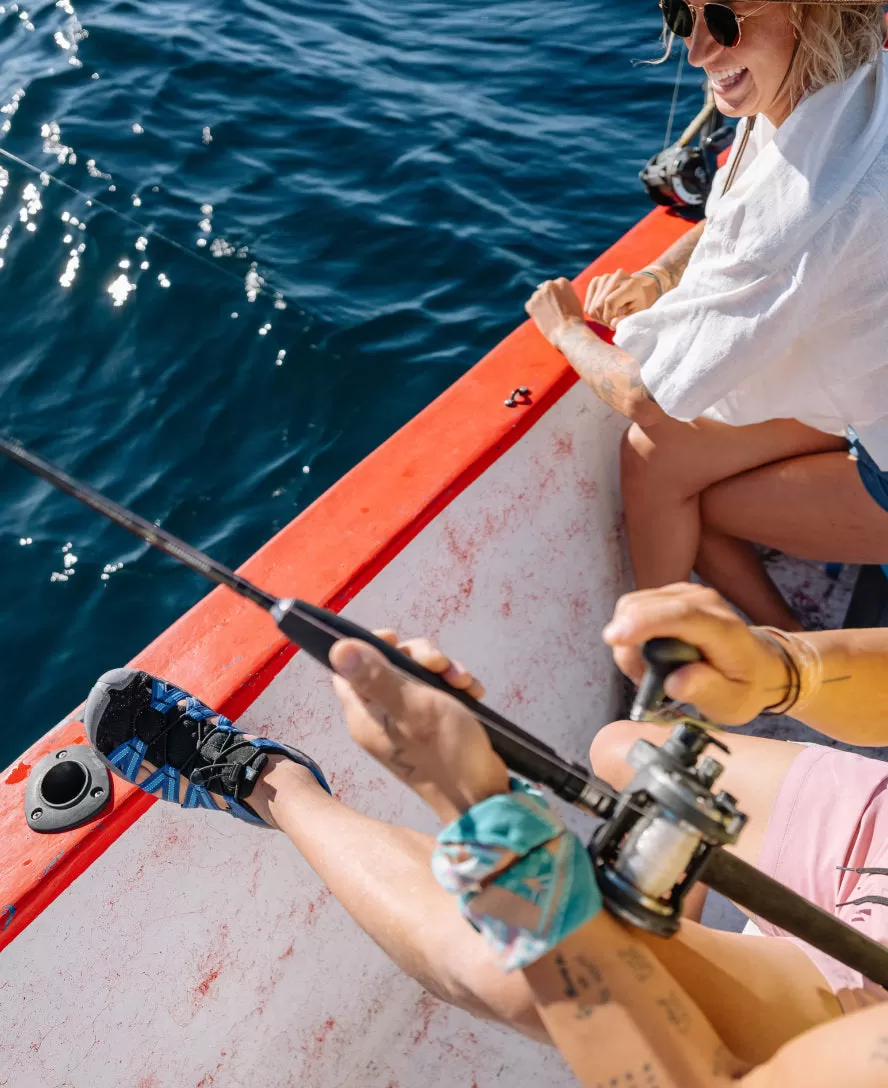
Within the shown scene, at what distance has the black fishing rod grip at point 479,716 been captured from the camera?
1135mm

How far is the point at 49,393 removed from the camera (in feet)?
11.1

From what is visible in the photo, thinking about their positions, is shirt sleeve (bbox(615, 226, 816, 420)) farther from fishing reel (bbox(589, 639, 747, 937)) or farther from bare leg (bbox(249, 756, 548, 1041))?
bare leg (bbox(249, 756, 548, 1041))

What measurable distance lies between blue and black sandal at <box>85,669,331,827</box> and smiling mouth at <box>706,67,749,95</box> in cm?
144

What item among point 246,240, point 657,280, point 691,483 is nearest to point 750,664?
point 691,483

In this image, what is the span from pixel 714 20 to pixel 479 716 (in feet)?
4.15

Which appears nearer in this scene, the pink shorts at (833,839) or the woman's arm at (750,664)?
the woman's arm at (750,664)

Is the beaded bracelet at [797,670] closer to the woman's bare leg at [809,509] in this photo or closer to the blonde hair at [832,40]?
the woman's bare leg at [809,509]

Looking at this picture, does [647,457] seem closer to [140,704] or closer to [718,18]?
[718,18]

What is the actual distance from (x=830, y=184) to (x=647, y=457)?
779 mm

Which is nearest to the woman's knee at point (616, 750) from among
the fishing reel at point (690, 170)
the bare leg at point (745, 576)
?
the bare leg at point (745, 576)

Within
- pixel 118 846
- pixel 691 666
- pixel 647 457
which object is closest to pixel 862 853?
pixel 691 666

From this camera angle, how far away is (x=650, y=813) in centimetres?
109

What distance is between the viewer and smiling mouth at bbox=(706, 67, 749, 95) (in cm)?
173

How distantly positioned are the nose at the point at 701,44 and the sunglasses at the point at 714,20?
1cm
